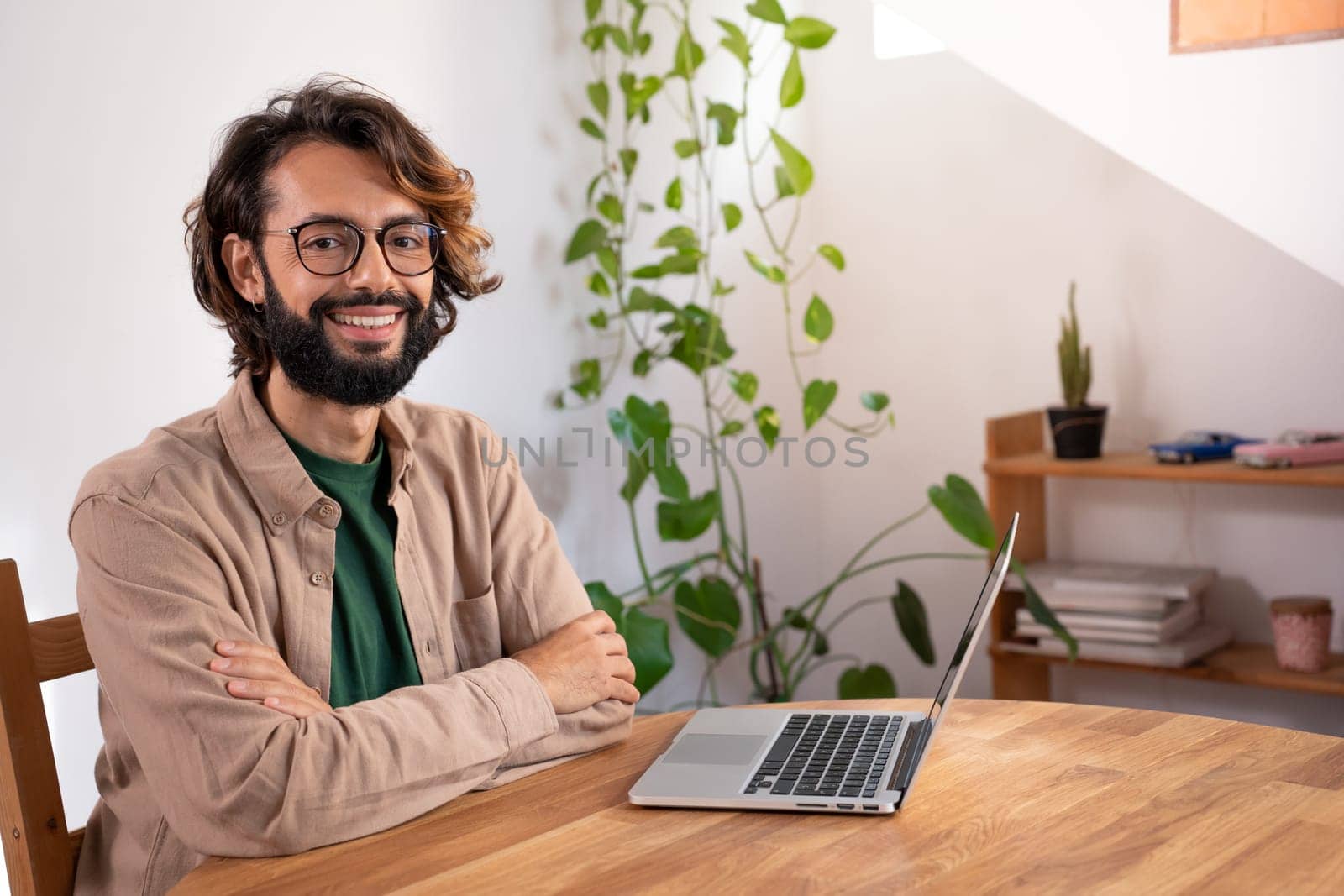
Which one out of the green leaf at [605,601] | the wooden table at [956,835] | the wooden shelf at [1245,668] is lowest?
the wooden shelf at [1245,668]

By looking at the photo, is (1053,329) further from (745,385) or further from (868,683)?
(868,683)

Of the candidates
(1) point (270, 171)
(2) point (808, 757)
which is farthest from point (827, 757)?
(1) point (270, 171)

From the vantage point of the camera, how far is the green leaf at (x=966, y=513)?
2.70 metres

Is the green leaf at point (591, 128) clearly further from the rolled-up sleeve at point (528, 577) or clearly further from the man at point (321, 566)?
the rolled-up sleeve at point (528, 577)

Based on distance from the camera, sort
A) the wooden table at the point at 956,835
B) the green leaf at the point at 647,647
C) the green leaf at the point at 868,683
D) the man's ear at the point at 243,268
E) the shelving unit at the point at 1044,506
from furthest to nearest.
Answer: the green leaf at the point at 868,683
the shelving unit at the point at 1044,506
the green leaf at the point at 647,647
the man's ear at the point at 243,268
the wooden table at the point at 956,835

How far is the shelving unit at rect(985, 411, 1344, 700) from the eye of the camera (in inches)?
107

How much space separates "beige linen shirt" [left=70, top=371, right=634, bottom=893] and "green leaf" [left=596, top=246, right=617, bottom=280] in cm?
130

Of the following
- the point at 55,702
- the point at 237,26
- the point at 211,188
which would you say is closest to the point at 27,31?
the point at 237,26

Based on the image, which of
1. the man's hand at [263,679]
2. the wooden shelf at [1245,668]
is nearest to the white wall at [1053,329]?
the wooden shelf at [1245,668]

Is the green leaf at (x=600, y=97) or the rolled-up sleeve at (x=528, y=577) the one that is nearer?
the rolled-up sleeve at (x=528, y=577)

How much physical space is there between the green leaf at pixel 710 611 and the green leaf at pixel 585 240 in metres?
0.76

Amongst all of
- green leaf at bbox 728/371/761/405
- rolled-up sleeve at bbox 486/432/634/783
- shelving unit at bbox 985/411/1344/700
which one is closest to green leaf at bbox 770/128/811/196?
green leaf at bbox 728/371/761/405

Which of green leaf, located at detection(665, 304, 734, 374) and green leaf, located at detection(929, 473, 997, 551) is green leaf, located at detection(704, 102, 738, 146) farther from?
green leaf, located at detection(929, 473, 997, 551)

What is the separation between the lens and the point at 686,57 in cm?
298
